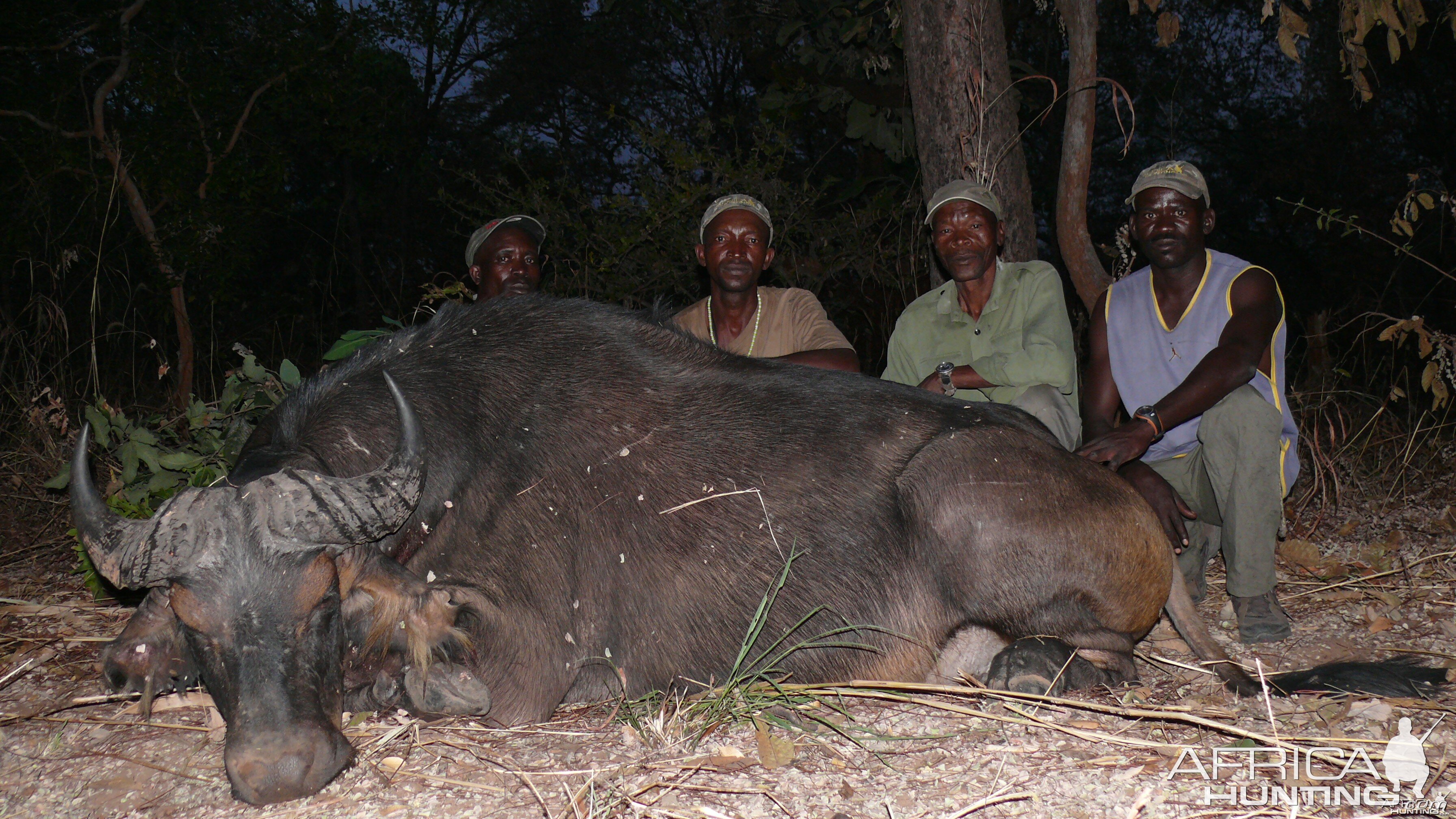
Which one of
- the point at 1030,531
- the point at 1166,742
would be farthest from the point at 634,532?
the point at 1166,742

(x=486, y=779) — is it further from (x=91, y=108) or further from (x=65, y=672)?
(x=91, y=108)

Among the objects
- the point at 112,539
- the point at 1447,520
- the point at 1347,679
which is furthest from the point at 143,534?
the point at 1447,520

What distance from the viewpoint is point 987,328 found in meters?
4.64

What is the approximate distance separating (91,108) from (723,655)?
8.93m

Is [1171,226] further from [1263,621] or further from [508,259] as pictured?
[508,259]

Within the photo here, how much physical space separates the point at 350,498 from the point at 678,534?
1136 millimetres

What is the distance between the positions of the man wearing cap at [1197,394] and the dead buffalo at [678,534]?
53 centimetres

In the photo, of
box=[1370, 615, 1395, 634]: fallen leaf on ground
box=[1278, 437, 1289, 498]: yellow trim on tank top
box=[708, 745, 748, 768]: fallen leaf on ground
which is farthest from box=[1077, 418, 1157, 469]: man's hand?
box=[708, 745, 748, 768]: fallen leaf on ground

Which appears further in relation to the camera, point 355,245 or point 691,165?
point 355,245

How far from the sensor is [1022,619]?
128 inches

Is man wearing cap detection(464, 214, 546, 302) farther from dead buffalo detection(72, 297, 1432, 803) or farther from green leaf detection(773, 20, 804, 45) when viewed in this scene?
Answer: green leaf detection(773, 20, 804, 45)

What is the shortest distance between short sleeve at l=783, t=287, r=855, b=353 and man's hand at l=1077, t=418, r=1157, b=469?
154cm

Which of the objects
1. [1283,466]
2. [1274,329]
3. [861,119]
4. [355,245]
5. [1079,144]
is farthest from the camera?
[355,245]

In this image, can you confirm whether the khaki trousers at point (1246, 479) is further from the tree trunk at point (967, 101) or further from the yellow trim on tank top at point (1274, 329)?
the tree trunk at point (967, 101)
